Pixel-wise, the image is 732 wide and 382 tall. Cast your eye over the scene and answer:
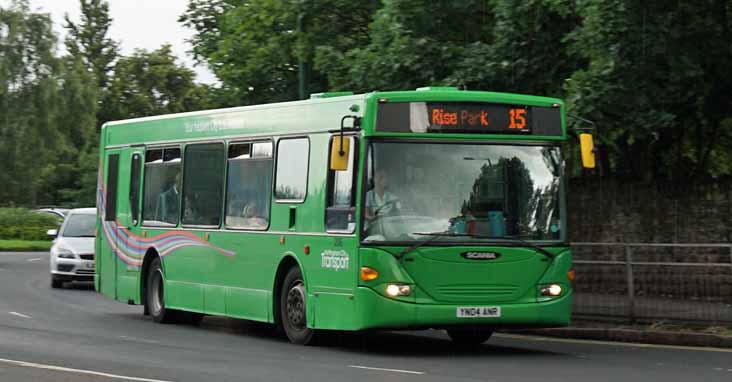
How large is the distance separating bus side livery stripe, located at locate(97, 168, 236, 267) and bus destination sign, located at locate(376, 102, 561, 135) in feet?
12.8

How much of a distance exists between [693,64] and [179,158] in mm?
7374

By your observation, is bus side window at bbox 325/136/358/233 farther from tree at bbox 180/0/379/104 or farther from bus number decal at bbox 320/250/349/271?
tree at bbox 180/0/379/104

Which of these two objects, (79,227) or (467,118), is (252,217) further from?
(79,227)

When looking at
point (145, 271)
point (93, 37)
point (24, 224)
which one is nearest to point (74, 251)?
point (145, 271)

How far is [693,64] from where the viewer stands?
20.8 m

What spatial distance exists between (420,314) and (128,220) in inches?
319

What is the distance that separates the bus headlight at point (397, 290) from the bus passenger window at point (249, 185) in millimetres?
2808

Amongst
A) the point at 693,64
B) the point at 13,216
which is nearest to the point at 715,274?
the point at 693,64

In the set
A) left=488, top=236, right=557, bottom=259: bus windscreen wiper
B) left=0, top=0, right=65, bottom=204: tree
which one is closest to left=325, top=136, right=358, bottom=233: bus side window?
left=488, top=236, right=557, bottom=259: bus windscreen wiper

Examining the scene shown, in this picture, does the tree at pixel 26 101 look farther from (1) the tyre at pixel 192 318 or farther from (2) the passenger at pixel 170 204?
(2) the passenger at pixel 170 204

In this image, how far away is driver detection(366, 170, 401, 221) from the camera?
14664mm

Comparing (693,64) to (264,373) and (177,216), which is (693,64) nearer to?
(177,216)

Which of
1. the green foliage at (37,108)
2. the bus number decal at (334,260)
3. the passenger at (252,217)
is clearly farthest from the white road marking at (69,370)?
the green foliage at (37,108)

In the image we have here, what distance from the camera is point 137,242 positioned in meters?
21.2
